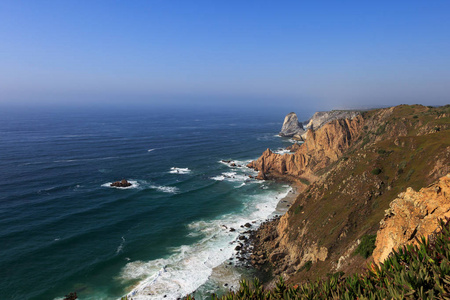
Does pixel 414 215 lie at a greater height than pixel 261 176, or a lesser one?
greater

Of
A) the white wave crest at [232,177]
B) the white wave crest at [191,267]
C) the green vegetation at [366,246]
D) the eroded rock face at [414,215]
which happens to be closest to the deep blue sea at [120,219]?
the white wave crest at [191,267]

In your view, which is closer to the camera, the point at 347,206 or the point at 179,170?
the point at 347,206

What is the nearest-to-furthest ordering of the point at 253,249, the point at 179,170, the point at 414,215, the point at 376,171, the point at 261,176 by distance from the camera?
the point at 414,215 → the point at 376,171 → the point at 253,249 → the point at 261,176 → the point at 179,170

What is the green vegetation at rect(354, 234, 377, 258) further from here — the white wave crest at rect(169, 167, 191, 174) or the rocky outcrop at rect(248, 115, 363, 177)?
the white wave crest at rect(169, 167, 191, 174)

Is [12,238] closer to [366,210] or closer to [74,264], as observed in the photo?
[74,264]

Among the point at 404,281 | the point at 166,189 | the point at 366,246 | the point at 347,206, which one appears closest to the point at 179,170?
the point at 166,189

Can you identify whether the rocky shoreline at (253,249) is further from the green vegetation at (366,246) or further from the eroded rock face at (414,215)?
the eroded rock face at (414,215)

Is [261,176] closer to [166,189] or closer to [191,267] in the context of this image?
[166,189]

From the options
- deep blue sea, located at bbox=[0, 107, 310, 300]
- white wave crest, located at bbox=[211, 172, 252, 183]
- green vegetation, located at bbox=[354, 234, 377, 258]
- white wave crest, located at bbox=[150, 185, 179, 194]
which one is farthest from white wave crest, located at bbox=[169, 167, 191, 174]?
green vegetation, located at bbox=[354, 234, 377, 258]
